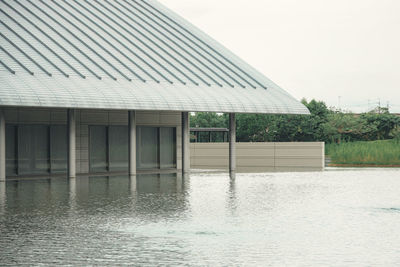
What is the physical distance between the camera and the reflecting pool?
901cm

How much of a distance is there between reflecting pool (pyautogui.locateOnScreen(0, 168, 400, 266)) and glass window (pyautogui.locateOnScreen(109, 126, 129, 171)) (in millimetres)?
14303

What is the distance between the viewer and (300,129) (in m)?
62.7

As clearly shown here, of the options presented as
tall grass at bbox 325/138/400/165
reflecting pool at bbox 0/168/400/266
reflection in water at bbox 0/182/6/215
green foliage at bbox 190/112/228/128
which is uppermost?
green foliage at bbox 190/112/228/128

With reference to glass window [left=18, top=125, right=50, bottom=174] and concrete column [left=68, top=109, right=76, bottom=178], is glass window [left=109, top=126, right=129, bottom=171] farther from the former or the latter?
concrete column [left=68, top=109, right=76, bottom=178]

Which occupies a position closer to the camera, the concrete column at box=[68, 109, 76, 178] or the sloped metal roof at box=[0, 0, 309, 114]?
the sloped metal roof at box=[0, 0, 309, 114]

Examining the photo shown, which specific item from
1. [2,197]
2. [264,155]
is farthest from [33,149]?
[264,155]

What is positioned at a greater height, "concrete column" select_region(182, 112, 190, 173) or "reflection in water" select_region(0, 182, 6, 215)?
"concrete column" select_region(182, 112, 190, 173)

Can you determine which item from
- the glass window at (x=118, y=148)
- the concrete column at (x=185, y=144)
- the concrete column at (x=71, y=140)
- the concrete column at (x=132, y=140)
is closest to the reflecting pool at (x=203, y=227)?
the concrete column at (x=71, y=140)

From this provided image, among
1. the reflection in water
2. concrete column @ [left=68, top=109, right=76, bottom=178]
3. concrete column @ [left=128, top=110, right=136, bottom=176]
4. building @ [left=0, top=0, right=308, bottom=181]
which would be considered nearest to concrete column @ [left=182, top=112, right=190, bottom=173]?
building @ [left=0, top=0, right=308, bottom=181]

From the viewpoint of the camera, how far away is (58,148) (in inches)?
1291

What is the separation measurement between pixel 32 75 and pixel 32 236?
60.0 ft

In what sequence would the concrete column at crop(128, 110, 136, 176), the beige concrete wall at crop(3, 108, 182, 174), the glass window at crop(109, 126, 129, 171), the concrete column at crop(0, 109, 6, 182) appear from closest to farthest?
the concrete column at crop(0, 109, 6, 182) → the concrete column at crop(128, 110, 136, 176) → the beige concrete wall at crop(3, 108, 182, 174) → the glass window at crop(109, 126, 129, 171)

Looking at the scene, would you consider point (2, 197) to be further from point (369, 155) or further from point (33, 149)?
point (369, 155)

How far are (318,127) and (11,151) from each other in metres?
39.1
